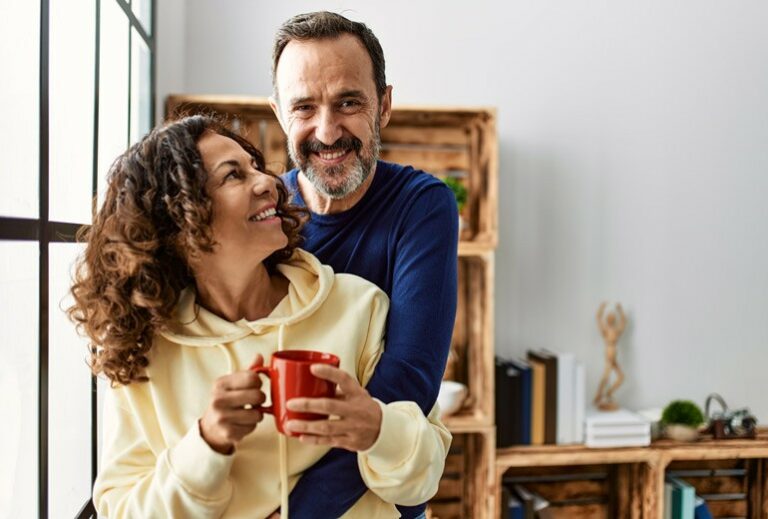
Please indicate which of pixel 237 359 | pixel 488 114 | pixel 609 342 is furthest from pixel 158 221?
pixel 609 342

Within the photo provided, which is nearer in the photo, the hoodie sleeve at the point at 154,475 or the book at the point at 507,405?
the hoodie sleeve at the point at 154,475

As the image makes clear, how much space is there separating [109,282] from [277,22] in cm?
208

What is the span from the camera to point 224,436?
34.9 inches

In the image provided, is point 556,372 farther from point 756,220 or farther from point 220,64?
point 220,64

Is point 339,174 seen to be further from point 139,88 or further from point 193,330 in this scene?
point 139,88

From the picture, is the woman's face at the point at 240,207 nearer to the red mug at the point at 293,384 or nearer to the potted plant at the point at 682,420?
the red mug at the point at 293,384

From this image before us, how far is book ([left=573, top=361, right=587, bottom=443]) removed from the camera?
2.80 m

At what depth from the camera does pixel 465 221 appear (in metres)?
2.76

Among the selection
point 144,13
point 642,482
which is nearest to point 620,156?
point 642,482

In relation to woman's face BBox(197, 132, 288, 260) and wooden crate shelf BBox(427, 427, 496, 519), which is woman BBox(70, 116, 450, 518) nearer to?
woman's face BBox(197, 132, 288, 260)

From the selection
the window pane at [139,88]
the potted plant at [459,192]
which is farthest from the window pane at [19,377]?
the potted plant at [459,192]

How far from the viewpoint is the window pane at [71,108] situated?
1360 millimetres

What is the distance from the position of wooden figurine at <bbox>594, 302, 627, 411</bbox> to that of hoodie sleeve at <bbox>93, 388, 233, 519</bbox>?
233 cm

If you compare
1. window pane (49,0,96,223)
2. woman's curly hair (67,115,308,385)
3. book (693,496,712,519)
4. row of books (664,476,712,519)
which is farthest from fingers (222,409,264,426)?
book (693,496,712,519)
